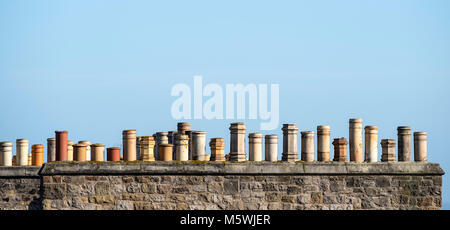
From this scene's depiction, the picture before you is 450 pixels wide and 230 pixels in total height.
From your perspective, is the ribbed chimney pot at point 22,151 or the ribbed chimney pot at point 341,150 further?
the ribbed chimney pot at point 22,151

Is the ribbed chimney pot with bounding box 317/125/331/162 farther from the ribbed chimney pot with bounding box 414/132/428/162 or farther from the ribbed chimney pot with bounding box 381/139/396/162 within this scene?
the ribbed chimney pot with bounding box 414/132/428/162

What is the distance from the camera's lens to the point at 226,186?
18.1m

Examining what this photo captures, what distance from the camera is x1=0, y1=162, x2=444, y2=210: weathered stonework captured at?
59.3 feet

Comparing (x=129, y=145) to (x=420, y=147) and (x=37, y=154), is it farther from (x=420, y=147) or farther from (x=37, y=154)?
(x=420, y=147)

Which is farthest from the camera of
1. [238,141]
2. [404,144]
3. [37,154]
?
[37,154]

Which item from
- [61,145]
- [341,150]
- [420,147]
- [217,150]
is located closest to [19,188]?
[61,145]

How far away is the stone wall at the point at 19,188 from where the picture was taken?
2061cm

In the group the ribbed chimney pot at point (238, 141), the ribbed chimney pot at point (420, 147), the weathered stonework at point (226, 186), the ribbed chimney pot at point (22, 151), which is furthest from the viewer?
the ribbed chimney pot at point (22, 151)

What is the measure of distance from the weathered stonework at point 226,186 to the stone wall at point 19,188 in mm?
2478

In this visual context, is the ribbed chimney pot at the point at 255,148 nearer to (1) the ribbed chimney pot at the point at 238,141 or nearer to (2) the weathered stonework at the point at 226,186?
(1) the ribbed chimney pot at the point at 238,141

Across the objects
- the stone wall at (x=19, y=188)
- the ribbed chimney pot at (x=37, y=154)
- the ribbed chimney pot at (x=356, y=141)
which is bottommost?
the stone wall at (x=19, y=188)

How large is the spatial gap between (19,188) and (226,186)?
5.39m

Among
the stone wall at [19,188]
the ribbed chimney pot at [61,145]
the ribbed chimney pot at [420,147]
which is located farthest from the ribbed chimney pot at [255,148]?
the stone wall at [19,188]
